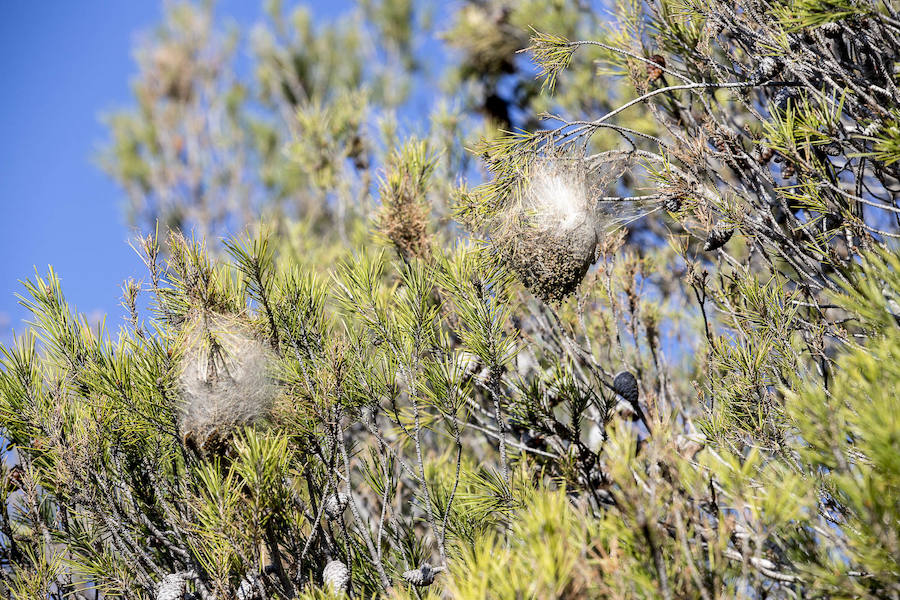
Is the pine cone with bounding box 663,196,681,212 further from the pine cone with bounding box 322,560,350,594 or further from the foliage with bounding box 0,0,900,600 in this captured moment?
the pine cone with bounding box 322,560,350,594

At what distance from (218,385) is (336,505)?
0.35 m

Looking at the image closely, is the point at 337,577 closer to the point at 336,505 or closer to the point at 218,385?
the point at 336,505

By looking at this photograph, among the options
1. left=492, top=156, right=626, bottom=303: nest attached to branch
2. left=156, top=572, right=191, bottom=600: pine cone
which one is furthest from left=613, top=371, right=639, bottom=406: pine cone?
left=156, top=572, right=191, bottom=600: pine cone

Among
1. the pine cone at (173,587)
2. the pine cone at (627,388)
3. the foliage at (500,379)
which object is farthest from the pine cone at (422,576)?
the pine cone at (627,388)

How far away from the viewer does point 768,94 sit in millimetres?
1534

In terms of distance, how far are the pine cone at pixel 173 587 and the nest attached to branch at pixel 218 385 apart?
0.83ft

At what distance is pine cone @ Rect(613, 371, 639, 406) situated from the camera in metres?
1.44

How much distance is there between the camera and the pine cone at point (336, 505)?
122cm

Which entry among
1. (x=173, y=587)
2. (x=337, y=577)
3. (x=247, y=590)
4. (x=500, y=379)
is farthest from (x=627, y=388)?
(x=173, y=587)

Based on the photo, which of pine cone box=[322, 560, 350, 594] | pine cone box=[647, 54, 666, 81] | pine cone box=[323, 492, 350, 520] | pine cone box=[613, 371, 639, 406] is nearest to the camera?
pine cone box=[322, 560, 350, 594]

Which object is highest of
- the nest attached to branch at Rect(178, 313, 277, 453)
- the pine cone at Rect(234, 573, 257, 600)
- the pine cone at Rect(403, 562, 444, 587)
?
the nest attached to branch at Rect(178, 313, 277, 453)

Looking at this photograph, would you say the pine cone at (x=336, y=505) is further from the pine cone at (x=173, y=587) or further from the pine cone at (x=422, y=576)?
the pine cone at (x=173, y=587)

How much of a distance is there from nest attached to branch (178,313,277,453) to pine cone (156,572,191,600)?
252 mm

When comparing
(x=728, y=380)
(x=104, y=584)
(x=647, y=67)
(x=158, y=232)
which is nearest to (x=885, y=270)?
(x=728, y=380)
